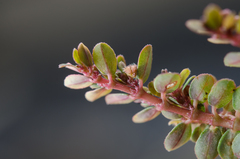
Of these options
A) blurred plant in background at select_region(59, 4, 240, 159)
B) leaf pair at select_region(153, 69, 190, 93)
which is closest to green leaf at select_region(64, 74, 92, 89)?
blurred plant in background at select_region(59, 4, 240, 159)

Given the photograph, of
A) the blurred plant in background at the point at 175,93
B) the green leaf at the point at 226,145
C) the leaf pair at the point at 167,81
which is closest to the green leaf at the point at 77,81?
the blurred plant in background at the point at 175,93

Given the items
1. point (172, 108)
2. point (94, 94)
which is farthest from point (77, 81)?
point (172, 108)

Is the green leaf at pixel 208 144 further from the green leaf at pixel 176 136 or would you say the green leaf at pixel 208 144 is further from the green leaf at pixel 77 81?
the green leaf at pixel 77 81

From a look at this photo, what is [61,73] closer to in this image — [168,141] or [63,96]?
[63,96]

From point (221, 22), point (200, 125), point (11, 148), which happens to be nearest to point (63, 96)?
point (11, 148)

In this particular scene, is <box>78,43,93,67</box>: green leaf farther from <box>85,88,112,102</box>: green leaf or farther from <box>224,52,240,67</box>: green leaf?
<box>224,52,240,67</box>: green leaf
